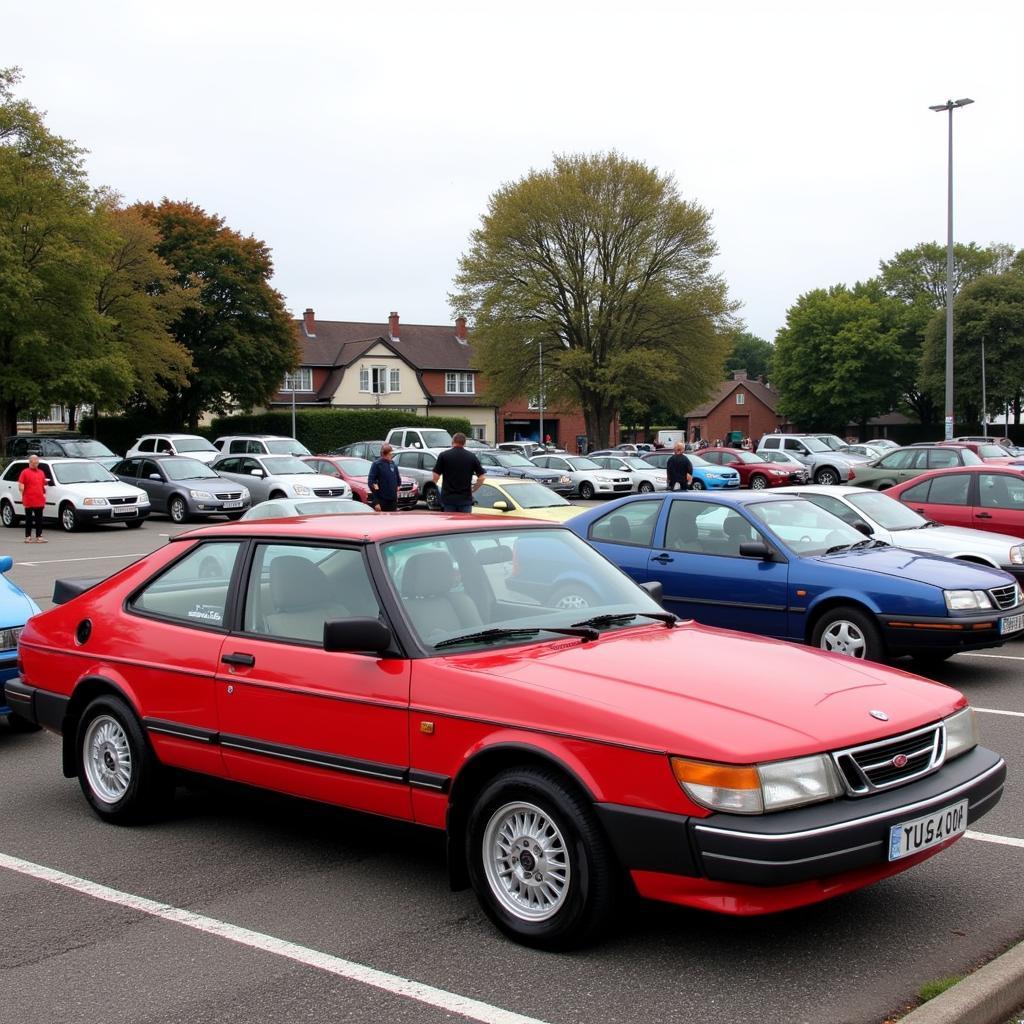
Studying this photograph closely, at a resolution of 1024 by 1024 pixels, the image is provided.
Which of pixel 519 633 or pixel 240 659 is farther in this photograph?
pixel 240 659

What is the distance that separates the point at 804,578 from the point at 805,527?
2.67 ft

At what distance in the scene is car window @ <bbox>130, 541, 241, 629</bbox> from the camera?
551cm

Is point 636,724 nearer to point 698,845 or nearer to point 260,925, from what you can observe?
point 698,845

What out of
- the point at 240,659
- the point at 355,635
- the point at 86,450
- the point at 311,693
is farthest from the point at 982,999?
the point at 86,450

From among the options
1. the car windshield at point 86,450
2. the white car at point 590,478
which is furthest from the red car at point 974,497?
the car windshield at point 86,450

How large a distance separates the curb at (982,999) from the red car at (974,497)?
1065cm

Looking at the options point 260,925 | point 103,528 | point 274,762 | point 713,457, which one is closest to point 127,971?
point 260,925

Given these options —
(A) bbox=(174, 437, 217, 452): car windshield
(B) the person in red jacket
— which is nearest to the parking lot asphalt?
(B) the person in red jacket

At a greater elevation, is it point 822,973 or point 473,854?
point 473,854

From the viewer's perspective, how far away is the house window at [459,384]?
85938 millimetres

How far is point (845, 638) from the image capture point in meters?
8.94

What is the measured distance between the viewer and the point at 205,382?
5672 centimetres

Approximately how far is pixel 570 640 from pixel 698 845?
1.24 m

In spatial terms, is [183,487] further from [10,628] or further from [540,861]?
[540,861]
